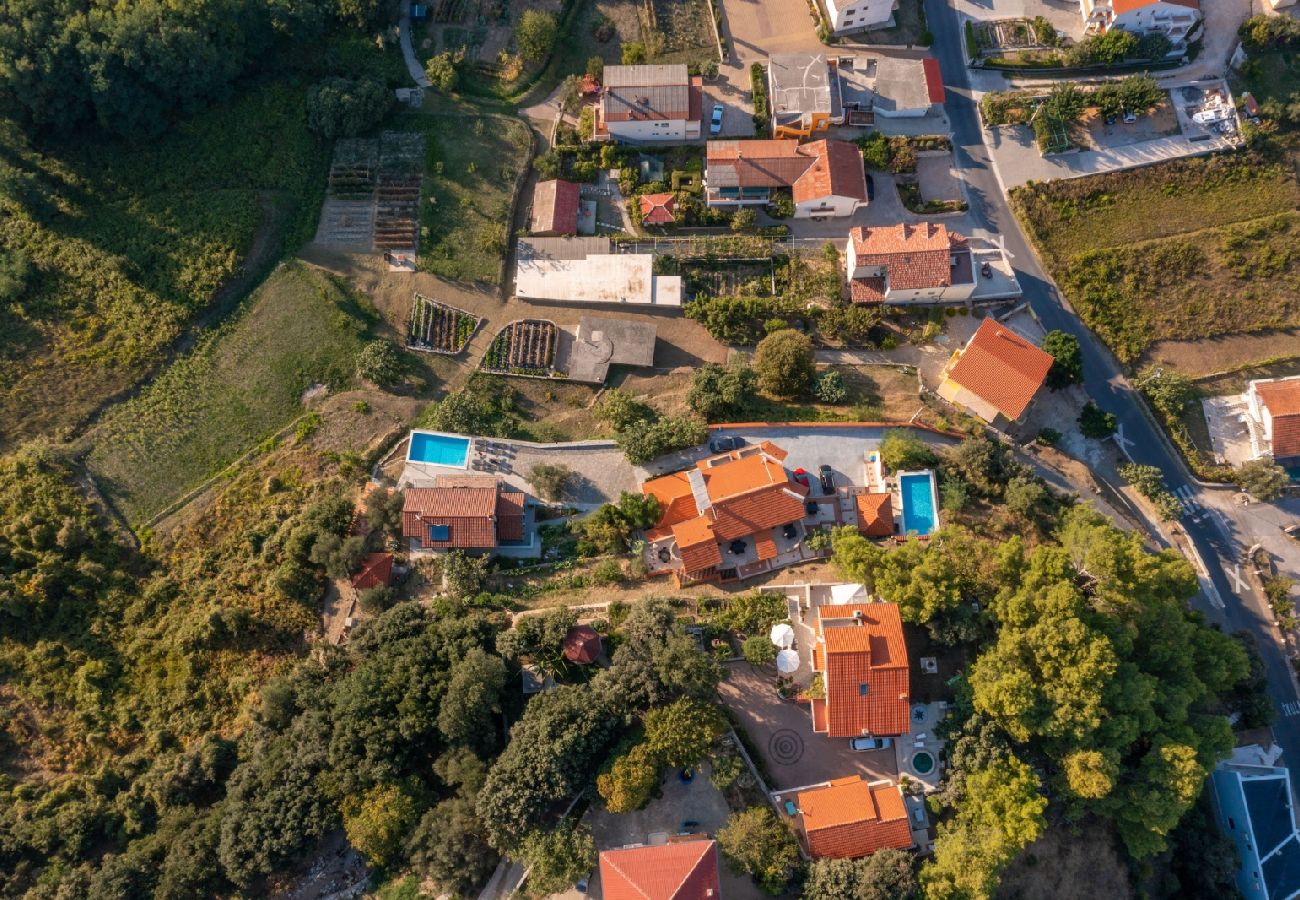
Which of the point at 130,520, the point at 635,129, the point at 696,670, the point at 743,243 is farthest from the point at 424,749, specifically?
the point at 635,129

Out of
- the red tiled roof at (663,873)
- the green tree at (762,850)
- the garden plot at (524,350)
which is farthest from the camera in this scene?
the garden plot at (524,350)

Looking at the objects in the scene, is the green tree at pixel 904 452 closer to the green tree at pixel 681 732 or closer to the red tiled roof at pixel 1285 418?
the green tree at pixel 681 732

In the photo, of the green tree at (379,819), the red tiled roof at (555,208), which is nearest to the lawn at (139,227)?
the red tiled roof at (555,208)

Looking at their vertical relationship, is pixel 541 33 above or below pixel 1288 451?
above

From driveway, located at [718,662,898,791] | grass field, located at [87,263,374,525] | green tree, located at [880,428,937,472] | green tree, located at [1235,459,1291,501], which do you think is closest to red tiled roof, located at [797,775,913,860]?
driveway, located at [718,662,898,791]

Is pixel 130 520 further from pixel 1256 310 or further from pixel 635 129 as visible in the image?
pixel 1256 310

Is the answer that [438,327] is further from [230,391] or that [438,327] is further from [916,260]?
[916,260]

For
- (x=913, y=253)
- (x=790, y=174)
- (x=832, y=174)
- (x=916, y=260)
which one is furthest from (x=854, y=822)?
(x=790, y=174)
